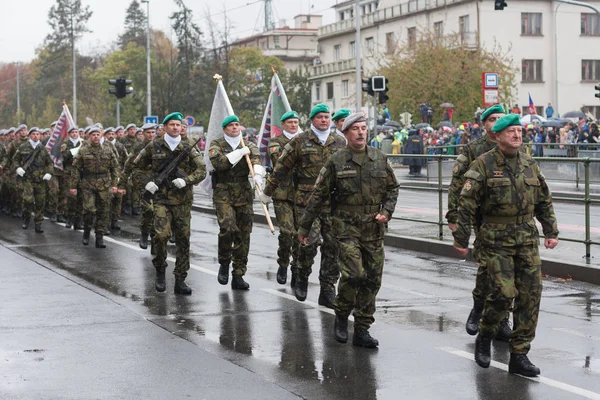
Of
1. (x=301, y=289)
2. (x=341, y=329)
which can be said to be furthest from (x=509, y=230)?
(x=301, y=289)

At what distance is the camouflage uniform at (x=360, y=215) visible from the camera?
29.8 feet

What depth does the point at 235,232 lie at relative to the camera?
12.4 meters

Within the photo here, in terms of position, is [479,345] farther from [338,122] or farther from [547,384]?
[338,122]

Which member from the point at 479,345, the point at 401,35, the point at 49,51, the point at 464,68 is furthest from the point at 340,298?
the point at 49,51

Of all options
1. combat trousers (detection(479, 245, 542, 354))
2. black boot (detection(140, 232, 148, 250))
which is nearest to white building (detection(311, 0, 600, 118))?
black boot (detection(140, 232, 148, 250))

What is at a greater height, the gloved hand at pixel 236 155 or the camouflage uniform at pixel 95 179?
the gloved hand at pixel 236 155

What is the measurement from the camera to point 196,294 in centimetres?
1229

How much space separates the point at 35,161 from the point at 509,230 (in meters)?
15.4

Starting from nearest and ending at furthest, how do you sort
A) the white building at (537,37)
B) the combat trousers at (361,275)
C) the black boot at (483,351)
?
the black boot at (483,351)
the combat trousers at (361,275)
the white building at (537,37)

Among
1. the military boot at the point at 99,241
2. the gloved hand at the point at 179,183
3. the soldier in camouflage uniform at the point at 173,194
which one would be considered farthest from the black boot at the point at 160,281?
the military boot at the point at 99,241

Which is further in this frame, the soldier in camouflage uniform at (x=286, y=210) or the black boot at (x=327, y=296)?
the soldier in camouflage uniform at (x=286, y=210)

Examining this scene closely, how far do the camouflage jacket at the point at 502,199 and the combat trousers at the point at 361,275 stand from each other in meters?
1.04

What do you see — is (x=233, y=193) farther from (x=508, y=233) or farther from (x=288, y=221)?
(x=508, y=233)

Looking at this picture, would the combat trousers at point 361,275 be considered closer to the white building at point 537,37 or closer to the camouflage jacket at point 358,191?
the camouflage jacket at point 358,191
